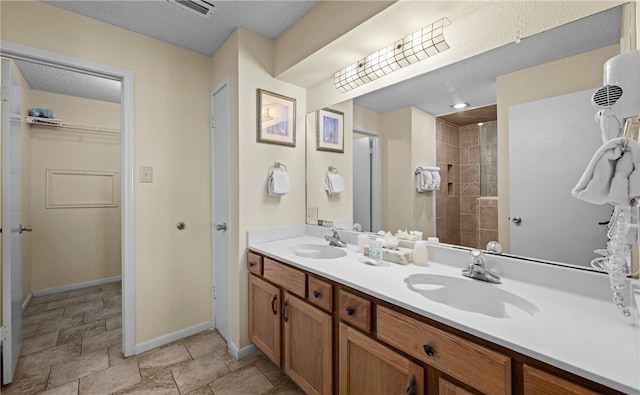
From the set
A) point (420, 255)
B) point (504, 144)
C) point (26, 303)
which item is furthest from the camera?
point (26, 303)

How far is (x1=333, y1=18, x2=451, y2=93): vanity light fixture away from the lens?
138cm

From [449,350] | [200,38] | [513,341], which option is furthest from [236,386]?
[200,38]

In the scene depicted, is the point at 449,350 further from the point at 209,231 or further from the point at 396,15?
the point at 209,231

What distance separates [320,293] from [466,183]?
92cm

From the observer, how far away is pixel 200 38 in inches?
81.3

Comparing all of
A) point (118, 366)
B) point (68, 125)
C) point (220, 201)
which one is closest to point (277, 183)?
point (220, 201)

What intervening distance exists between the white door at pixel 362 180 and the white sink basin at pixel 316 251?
0.28 meters

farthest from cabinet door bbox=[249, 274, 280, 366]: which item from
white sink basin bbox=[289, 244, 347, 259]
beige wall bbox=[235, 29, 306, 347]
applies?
white sink basin bbox=[289, 244, 347, 259]

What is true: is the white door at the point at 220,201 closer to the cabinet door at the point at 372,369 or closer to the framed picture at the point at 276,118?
the framed picture at the point at 276,118

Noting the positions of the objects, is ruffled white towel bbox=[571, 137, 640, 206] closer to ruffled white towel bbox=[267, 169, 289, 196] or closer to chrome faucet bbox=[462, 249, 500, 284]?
chrome faucet bbox=[462, 249, 500, 284]

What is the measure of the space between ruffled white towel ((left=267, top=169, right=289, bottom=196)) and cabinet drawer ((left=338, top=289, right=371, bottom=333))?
1020mm

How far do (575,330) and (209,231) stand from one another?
2339 mm

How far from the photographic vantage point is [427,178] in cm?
156

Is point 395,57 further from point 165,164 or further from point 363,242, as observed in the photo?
point 165,164
